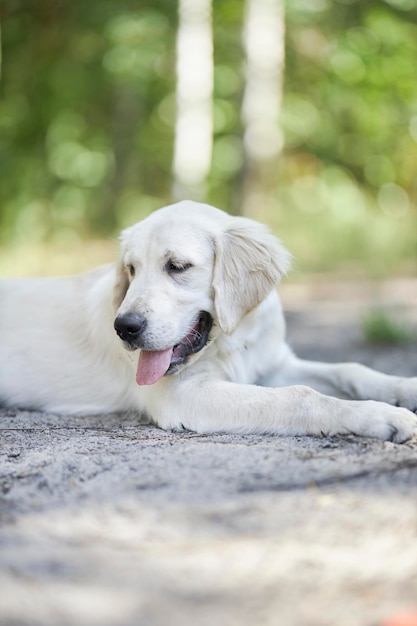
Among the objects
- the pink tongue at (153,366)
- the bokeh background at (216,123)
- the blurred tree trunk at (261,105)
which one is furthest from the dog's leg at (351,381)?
the blurred tree trunk at (261,105)

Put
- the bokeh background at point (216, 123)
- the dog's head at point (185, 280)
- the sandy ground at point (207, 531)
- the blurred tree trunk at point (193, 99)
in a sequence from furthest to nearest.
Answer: the bokeh background at point (216, 123)
the blurred tree trunk at point (193, 99)
the dog's head at point (185, 280)
the sandy ground at point (207, 531)

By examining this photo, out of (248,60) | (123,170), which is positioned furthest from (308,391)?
(123,170)

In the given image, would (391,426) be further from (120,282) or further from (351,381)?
(120,282)

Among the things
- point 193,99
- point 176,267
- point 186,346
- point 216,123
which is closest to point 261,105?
point 193,99

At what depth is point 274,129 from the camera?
11.3 m

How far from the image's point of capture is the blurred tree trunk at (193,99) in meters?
10.9

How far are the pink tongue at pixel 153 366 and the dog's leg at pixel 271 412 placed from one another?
0.10 metres

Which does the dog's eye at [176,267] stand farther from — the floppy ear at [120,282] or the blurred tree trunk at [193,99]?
the blurred tree trunk at [193,99]

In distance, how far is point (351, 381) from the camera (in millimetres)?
3896

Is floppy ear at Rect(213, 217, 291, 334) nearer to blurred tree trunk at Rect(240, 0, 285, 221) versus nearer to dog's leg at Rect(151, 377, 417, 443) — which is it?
dog's leg at Rect(151, 377, 417, 443)

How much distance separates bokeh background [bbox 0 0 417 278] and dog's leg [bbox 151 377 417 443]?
22.0 ft

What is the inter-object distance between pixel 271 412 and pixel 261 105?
28.1 feet

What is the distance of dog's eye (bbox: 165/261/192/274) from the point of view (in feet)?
11.6

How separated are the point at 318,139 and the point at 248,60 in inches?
198
